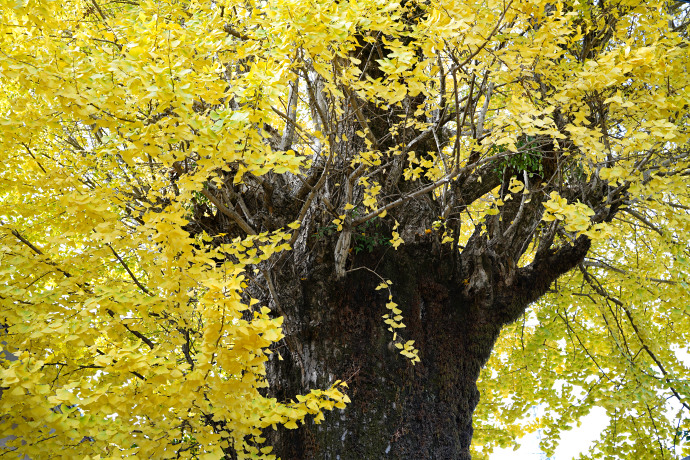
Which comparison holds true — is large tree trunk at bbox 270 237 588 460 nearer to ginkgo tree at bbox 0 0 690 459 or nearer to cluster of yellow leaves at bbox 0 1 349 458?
ginkgo tree at bbox 0 0 690 459

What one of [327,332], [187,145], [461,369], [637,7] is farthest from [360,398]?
[637,7]

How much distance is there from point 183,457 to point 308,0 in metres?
2.19

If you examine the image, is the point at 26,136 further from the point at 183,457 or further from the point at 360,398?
the point at 360,398

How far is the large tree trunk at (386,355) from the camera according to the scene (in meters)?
3.34

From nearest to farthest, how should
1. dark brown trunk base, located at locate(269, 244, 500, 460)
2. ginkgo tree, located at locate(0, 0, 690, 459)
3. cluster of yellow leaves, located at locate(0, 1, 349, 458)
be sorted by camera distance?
cluster of yellow leaves, located at locate(0, 1, 349, 458) → ginkgo tree, located at locate(0, 0, 690, 459) → dark brown trunk base, located at locate(269, 244, 500, 460)

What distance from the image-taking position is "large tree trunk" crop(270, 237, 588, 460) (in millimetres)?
3336

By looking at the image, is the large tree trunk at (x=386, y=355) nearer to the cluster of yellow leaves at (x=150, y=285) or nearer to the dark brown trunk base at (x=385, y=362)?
the dark brown trunk base at (x=385, y=362)

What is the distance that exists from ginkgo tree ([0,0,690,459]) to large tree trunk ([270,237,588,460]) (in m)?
0.02

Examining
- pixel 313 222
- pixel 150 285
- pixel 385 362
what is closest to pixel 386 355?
pixel 385 362

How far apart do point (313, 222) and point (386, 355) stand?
118 cm

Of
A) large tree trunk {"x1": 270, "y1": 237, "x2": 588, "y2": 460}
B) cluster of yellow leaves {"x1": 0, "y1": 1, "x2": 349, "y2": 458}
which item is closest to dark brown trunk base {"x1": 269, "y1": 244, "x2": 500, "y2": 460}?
large tree trunk {"x1": 270, "y1": 237, "x2": 588, "y2": 460}

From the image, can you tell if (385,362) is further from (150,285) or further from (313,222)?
(150,285)

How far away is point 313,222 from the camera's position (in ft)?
12.9

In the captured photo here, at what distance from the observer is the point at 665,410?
16.1 feet
